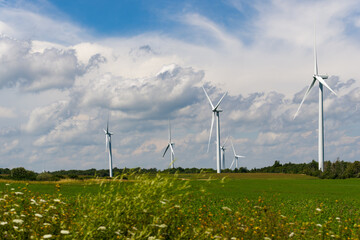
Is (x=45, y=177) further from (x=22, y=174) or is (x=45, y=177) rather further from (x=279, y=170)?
(x=279, y=170)

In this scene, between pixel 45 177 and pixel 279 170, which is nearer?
pixel 45 177

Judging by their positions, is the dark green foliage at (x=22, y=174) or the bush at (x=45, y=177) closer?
the bush at (x=45, y=177)

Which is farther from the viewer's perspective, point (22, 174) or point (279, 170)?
point (279, 170)

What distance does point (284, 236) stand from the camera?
42.4ft

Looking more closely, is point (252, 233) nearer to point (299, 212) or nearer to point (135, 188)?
point (135, 188)

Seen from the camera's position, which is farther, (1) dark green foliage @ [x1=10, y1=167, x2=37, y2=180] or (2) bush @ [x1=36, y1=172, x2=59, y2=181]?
(1) dark green foliage @ [x1=10, y1=167, x2=37, y2=180]

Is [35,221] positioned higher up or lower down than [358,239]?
higher up

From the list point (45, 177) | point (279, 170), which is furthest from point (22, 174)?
point (279, 170)

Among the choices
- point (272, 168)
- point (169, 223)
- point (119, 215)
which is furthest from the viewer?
point (272, 168)

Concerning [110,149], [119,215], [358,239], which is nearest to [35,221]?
[119,215]

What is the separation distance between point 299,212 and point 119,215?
14318mm

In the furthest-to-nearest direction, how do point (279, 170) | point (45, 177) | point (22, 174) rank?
1. point (279, 170)
2. point (22, 174)
3. point (45, 177)

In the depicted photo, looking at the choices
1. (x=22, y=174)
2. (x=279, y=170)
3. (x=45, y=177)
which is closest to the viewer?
(x=45, y=177)

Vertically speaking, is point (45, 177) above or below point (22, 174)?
below
